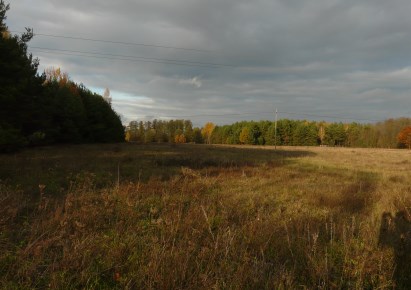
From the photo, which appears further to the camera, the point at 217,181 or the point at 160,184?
the point at 217,181

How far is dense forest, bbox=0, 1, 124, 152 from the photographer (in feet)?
54.3

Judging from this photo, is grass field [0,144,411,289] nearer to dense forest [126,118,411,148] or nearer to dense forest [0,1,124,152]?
dense forest [0,1,124,152]

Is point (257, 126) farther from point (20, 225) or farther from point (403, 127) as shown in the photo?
point (20, 225)

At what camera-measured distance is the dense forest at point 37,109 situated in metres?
16.5

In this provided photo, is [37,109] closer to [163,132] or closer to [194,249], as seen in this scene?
[194,249]

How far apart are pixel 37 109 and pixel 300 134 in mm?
94755

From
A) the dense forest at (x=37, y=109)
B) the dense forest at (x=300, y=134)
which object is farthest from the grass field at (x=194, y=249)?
the dense forest at (x=300, y=134)

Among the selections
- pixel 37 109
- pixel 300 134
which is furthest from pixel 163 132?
pixel 37 109

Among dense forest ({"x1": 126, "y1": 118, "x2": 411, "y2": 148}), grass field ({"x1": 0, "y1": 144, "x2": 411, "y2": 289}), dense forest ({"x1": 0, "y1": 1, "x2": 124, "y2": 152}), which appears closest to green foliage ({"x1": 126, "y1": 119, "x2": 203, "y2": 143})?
dense forest ({"x1": 126, "y1": 118, "x2": 411, "y2": 148})

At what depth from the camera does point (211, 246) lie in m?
4.46

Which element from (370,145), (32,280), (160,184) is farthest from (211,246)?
(370,145)

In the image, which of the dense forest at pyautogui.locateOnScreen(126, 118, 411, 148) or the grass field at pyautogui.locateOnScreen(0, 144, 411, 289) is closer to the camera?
the grass field at pyautogui.locateOnScreen(0, 144, 411, 289)

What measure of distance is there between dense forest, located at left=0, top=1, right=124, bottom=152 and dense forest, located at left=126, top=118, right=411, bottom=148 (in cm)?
5029

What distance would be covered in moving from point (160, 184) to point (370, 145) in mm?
104761
